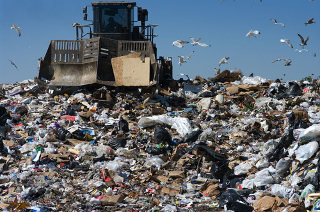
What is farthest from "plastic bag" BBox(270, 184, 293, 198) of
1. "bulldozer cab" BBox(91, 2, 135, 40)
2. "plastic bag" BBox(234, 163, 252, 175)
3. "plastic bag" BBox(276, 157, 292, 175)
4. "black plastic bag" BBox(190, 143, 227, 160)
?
"bulldozer cab" BBox(91, 2, 135, 40)

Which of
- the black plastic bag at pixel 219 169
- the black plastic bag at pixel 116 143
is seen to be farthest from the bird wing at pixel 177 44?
the black plastic bag at pixel 219 169

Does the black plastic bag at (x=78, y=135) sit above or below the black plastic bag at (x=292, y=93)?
below

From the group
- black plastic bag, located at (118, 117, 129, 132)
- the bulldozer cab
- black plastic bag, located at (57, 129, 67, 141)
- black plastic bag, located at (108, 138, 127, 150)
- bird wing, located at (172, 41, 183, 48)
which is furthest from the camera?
the bulldozer cab

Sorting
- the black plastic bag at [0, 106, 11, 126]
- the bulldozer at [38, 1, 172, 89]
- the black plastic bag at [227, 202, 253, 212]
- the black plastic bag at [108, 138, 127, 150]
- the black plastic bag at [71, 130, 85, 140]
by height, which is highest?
the bulldozer at [38, 1, 172, 89]

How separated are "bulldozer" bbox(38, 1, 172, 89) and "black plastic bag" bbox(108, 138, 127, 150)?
8.82ft

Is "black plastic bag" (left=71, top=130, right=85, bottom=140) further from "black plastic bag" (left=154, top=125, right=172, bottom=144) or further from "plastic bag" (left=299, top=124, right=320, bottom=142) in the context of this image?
"plastic bag" (left=299, top=124, right=320, bottom=142)

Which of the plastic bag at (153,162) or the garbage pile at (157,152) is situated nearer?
the garbage pile at (157,152)

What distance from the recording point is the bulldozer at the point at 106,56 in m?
7.75

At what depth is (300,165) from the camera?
355 centimetres

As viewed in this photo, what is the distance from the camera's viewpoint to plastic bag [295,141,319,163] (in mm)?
3469

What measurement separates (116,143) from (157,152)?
722mm

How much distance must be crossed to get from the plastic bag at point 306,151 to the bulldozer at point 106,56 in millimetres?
4488

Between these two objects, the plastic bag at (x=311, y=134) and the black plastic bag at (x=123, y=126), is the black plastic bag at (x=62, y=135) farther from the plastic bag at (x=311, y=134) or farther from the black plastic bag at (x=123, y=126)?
the plastic bag at (x=311, y=134)

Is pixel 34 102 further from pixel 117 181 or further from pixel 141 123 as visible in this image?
pixel 117 181
